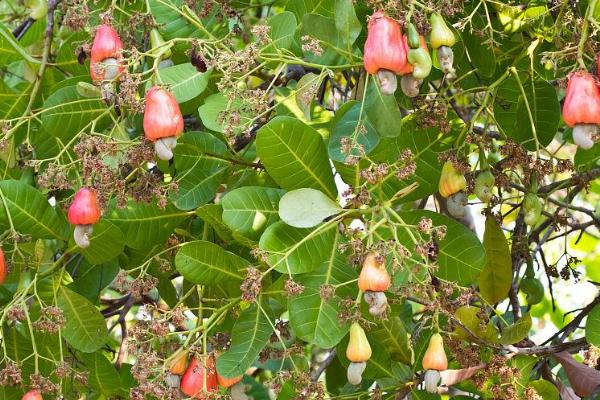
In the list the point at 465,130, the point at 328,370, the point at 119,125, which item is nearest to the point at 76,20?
the point at 119,125

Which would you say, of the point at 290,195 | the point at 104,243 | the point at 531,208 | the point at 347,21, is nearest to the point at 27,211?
the point at 104,243

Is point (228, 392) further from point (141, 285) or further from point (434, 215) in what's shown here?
point (434, 215)

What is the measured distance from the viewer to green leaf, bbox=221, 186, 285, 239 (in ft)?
6.07

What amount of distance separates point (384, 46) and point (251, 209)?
44 cm

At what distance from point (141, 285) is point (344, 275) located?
0.38m

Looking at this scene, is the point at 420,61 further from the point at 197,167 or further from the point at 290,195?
the point at 197,167

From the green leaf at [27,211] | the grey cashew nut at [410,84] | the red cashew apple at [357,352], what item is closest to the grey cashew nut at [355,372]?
the red cashew apple at [357,352]

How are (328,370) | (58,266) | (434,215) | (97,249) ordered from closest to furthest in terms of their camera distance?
(434,215) < (97,249) < (58,266) < (328,370)

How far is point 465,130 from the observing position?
186cm

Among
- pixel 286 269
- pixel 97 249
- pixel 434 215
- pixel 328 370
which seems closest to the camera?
pixel 286 269

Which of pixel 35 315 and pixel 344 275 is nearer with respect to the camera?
pixel 344 275

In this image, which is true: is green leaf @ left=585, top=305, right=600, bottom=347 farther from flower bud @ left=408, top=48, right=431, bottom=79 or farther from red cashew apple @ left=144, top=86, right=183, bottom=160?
red cashew apple @ left=144, top=86, right=183, bottom=160

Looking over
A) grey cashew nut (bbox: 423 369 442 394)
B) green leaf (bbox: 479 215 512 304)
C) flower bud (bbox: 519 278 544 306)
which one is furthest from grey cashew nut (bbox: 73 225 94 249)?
flower bud (bbox: 519 278 544 306)

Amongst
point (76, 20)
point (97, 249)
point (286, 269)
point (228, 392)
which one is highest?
point (76, 20)
